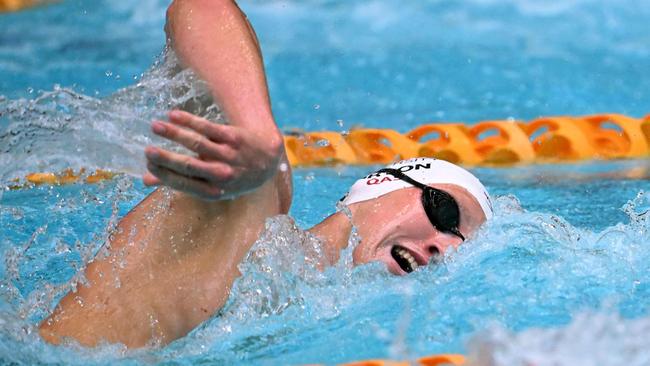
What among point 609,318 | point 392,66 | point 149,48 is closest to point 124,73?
point 149,48

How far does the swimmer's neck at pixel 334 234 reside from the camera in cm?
211

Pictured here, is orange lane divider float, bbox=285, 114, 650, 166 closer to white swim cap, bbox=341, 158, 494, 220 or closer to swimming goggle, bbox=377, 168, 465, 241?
white swim cap, bbox=341, 158, 494, 220

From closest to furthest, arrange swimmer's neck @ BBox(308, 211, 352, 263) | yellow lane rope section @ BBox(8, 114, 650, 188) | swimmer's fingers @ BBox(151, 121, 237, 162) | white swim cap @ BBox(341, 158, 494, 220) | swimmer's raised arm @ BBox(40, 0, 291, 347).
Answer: swimmer's fingers @ BBox(151, 121, 237, 162) → swimmer's raised arm @ BBox(40, 0, 291, 347) → swimmer's neck @ BBox(308, 211, 352, 263) → white swim cap @ BBox(341, 158, 494, 220) → yellow lane rope section @ BBox(8, 114, 650, 188)

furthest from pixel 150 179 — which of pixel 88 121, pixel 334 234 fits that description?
pixel 334 234

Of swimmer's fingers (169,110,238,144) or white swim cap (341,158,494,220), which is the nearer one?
swimmer's fingers (169,110,238,144)

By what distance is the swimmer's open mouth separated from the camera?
2117mm

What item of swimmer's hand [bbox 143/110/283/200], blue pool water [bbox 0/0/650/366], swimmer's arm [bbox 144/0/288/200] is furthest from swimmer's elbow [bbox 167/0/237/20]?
swimmer's hand [bbox 143/110/283/200]

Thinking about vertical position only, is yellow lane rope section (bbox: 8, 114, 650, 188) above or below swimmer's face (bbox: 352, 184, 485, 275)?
below

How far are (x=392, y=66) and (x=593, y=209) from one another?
197cm

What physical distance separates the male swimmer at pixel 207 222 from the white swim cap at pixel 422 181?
0.28 ft

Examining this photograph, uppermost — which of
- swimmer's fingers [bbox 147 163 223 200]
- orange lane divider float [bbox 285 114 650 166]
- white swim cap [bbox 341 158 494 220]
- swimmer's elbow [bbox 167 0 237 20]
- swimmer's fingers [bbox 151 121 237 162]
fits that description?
swimmer's elbow [bbox 167 0 237 20]

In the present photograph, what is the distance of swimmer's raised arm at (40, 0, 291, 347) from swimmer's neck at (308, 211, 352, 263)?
0.67ft

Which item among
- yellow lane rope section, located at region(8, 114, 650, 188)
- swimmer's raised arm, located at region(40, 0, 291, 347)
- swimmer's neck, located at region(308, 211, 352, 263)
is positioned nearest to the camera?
swimmer's raised arm, located at region(40, 0, 291, 347)

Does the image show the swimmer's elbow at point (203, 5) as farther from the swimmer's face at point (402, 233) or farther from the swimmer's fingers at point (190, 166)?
the swimmer's face at point (402, 233)
